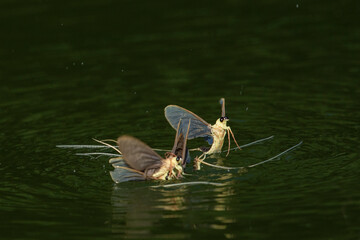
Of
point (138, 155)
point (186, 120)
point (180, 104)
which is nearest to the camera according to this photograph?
point (138, 155)

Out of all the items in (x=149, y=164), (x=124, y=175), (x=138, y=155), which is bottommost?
(x=124, y=175)

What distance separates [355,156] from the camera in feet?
27.7

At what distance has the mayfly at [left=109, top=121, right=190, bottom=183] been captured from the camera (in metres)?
7.80

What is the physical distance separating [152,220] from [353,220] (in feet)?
5.51

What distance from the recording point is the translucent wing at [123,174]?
798 cm

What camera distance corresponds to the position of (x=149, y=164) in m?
7.89

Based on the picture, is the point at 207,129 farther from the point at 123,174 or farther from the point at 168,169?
the point at 123,174

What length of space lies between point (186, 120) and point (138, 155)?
0.96m

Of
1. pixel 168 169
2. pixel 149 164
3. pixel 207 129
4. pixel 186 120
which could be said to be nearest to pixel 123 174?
pixel 149 164

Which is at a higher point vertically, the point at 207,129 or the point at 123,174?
the point at 207,129

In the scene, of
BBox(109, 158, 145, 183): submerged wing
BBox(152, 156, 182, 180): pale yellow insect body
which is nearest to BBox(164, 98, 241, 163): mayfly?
BBox(152, 156, 182, 180): pale yellow insect body

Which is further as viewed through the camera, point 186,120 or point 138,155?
point 186,120

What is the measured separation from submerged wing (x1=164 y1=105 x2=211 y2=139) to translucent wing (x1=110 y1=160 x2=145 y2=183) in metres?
0.77

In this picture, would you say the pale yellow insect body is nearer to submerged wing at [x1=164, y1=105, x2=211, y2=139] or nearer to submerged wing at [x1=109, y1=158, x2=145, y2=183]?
submerged wing at [x1=109, y1=158, x2=145, y2=183]
